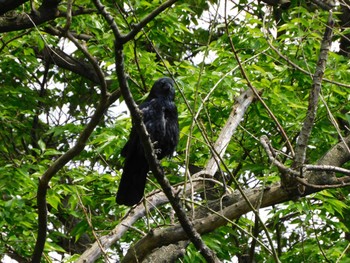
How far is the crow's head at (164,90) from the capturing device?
6125mm

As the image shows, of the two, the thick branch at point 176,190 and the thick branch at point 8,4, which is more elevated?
the thick branch at point 8,4

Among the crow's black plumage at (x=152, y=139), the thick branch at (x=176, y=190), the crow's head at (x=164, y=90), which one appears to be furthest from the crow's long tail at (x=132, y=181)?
the crow's head at (x=164, y=90)

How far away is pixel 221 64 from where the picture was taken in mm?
7117

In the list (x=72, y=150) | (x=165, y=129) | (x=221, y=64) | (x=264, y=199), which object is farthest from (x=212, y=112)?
(x=72, y=150)

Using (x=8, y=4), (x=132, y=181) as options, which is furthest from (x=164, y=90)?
(x=8, y=4)

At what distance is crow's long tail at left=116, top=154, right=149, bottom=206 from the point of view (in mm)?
5434

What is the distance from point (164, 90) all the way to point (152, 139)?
47 centimetres

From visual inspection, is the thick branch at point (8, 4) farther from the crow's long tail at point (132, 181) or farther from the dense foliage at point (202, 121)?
the crow's long tail at point (132, 181)

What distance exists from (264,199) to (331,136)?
310 centimetres

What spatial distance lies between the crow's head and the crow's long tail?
2.29 feet

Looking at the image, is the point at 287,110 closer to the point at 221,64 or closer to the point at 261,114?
the point at 261,114

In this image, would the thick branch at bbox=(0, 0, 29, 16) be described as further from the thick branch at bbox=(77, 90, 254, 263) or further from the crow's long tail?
the thick branch at bbox=(77, 90, 254, 263)

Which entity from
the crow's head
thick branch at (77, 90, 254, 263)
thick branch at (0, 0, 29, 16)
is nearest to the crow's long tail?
thick branch at (77, 90, 254, 263)

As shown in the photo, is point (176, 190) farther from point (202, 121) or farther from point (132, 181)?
point (202, 121)
